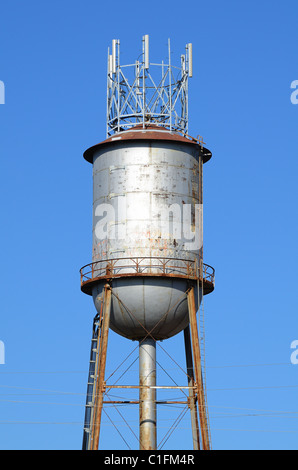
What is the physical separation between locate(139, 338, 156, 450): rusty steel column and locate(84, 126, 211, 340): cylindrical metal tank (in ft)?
2.36

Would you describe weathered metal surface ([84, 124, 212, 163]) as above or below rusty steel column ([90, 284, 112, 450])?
above

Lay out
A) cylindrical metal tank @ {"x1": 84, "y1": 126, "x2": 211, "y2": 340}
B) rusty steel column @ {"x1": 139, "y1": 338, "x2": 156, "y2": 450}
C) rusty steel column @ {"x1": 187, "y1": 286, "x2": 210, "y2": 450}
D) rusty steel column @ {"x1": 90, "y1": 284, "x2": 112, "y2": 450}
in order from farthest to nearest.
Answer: rusty steel column @ {"x1": 139, "y1": 338, "x2": 156, "y2": 450} < cylindrical metal tank @ {"x1": 84, "y1": 126, "x2": 211, "y2": 340} < rusty steel column @ {"x1": 187, "y1": 286, "x2": 210, "y2": 450} < rusty steel column @ {"x1": 90, "y1": 284, "x2": 112, "y2": 450}

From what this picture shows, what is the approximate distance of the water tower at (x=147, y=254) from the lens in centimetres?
5244

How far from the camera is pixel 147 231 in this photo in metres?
52.7

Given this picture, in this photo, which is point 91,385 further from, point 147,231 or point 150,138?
point 150,138

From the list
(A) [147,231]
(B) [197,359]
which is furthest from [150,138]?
(B) [197,359]

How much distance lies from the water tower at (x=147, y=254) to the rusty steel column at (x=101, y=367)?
4 cm

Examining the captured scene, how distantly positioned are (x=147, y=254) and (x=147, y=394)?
237 inches

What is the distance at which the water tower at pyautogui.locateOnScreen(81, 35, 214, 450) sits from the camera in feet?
172

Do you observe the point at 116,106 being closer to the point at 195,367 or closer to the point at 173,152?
the point at 173,152

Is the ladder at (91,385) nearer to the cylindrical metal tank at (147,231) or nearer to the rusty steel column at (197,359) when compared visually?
the cylindrical metal tank at (147,231)

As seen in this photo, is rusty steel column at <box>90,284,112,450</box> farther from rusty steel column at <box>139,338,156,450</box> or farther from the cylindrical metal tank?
rusty steel column at <box>139,338,156,450</box>

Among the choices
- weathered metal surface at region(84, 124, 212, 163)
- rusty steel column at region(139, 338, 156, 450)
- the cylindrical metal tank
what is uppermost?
weathered metal surface at region(84, 124, 212, 163)
